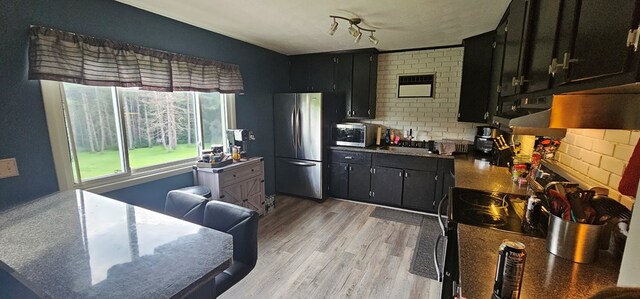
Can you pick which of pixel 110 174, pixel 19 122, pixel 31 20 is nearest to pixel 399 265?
pixel 110 174

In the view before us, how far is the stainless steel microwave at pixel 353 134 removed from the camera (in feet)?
12.4

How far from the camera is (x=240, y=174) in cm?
302

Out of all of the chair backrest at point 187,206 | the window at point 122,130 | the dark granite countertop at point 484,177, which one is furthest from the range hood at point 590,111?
the window at point 122,130

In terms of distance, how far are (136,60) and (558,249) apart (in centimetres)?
303

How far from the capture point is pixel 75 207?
58.4 inches

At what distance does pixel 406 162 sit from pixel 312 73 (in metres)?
2.02

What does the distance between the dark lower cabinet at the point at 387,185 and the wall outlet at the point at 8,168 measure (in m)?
3.47

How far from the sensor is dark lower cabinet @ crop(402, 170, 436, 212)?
3.43 meters

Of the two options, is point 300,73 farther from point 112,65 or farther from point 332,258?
point 332,258

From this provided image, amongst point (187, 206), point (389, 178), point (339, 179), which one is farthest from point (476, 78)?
point (187, 206)

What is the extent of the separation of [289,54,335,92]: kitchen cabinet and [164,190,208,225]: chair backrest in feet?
9.32

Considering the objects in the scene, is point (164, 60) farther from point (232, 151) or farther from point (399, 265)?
point (399, 265)

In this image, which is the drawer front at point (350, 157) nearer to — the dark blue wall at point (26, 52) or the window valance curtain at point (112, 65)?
the window valance curtain at point (112, 65)

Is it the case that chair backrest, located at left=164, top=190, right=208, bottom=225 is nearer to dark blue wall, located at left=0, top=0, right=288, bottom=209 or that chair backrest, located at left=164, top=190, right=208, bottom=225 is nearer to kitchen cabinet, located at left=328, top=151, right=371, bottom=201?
dark blue wall, located at left=0, top=0, right=288, bottom=209
